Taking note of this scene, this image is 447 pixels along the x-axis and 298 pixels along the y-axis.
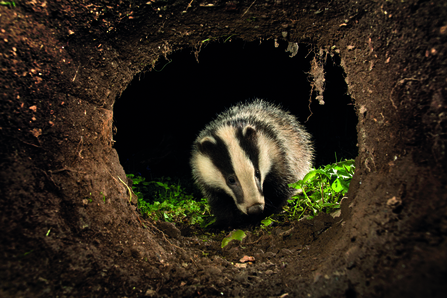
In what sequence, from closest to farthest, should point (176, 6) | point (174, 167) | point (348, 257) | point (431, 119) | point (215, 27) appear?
point (431, 119)
point (348, 257)
point (176, 6)
point (215, 27)
point (174, 167)

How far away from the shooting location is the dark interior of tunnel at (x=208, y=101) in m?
6.57

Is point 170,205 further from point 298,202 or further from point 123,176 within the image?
point 298,202

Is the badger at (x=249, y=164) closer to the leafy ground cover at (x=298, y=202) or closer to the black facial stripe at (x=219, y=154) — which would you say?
the black facial stripe at (x=219, y=154)

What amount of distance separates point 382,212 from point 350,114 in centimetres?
686

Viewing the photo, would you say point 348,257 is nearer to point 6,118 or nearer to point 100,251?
point 100,251

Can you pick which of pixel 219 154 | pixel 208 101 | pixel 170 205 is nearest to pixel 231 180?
pixel 219 154

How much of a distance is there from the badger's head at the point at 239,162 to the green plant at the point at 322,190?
494 mm

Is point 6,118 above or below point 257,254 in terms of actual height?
above

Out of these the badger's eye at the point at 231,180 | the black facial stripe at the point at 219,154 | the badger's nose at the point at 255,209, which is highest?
the black facial stripe at the point at 219,154

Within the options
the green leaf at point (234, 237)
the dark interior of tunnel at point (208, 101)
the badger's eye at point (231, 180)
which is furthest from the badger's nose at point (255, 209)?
the dark interior of tunnel at point (208, 101)

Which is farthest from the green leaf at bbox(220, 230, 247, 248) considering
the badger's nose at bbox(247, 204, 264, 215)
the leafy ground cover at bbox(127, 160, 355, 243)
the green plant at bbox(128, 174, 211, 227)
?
the green plant at bbox(128, 174, 211, 227)

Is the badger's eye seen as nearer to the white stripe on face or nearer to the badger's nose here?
the white stripe on face

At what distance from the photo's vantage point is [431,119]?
52.9 inches

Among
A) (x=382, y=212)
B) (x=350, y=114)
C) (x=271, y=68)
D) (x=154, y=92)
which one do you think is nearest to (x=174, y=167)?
(x=154, y=92)
